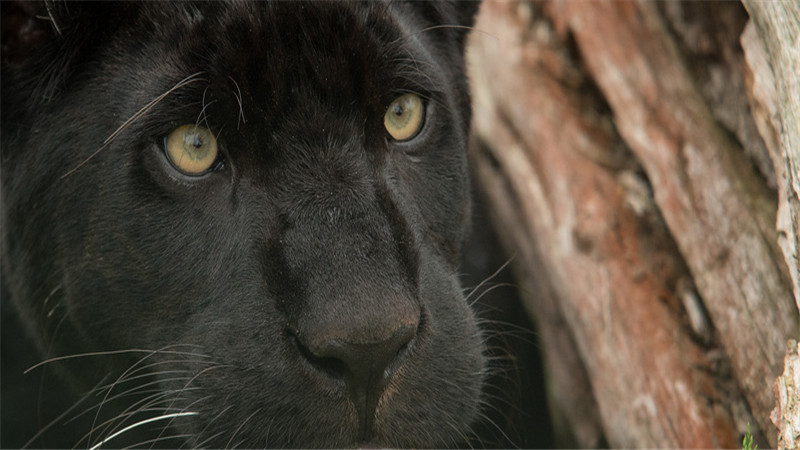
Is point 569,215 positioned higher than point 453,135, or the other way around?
point 453,135

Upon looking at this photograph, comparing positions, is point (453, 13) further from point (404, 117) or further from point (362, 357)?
point (362, 357)

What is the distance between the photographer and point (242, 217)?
2721mm

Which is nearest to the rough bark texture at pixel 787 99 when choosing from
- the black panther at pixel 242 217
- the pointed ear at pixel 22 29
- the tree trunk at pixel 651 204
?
the tree trunk at pixel 651 204

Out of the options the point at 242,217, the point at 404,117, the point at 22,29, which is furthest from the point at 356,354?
the point at 22,29

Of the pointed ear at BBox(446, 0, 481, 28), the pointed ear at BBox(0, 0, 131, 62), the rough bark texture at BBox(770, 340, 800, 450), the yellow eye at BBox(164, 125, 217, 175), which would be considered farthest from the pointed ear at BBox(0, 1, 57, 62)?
the rough bark texture at BBox(770, 340, 800, 450)

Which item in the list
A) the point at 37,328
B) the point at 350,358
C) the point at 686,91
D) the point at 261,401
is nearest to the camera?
the point at 350,358

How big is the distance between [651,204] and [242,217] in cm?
172

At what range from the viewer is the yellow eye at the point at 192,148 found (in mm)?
2725

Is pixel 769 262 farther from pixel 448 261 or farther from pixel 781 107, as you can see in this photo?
pixel 448 261

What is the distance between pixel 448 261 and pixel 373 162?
0.54m

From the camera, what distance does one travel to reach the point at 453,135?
3264 millimetres

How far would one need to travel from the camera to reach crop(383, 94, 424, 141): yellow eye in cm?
299

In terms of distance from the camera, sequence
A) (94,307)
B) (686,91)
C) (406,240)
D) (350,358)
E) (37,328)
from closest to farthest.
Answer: (350,358), (406,240), (94,307), (37,328), (686,91)

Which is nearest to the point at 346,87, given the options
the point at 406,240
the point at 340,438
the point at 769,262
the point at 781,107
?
the point at 406,240
